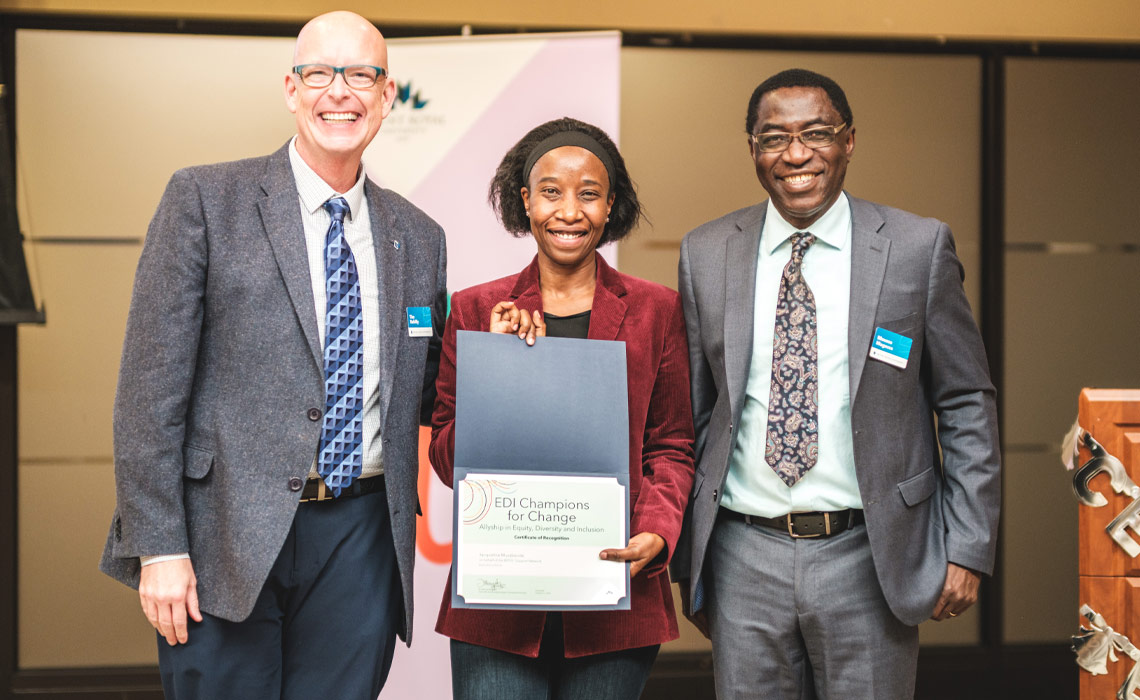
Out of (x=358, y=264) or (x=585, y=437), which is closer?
(x=585, y=437)

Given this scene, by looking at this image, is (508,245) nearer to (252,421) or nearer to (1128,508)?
(252,421)

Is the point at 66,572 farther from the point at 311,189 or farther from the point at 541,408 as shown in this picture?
the point at 541,408

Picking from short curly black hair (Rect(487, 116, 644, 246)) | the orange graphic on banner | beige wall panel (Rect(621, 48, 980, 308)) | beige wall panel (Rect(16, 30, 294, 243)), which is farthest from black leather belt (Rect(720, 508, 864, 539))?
beige wall panel (Rect(16, 30, 294, 243))

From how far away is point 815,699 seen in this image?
2275mm

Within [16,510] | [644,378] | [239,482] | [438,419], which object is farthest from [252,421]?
[16,510]

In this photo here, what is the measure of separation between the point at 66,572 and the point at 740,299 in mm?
3581

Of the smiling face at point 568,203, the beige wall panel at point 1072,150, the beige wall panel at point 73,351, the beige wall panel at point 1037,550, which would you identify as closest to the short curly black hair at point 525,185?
the smiling face at point 568,203

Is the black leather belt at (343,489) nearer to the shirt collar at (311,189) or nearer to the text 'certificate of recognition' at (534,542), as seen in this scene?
the text 'certificate of recognition' at (534,542)

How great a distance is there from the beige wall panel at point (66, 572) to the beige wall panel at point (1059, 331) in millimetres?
4176

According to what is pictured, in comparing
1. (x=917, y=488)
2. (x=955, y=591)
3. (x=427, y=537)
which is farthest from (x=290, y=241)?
(x=427, y=537)

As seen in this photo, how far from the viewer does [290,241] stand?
209 cm

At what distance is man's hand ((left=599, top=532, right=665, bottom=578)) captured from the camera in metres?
1.95

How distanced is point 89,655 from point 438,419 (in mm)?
3100

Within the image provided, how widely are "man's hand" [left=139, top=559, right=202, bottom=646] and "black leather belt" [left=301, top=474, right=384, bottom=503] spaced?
27 cm
